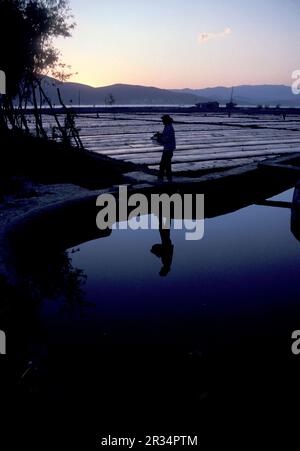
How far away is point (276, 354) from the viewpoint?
14.1ft

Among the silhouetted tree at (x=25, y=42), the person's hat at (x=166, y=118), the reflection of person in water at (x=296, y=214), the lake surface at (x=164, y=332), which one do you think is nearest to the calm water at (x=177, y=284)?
the lake surface at (x=164, y=332)

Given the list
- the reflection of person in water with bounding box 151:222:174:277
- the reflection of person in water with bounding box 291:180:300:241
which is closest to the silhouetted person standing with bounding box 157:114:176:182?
the reflection of person in water with bounding box 151:222:174:277

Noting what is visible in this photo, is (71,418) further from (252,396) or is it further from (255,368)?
(255,368)

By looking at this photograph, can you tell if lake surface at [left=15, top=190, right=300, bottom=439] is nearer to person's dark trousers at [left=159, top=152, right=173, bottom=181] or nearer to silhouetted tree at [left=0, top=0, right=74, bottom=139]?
person's dark trousers at [left=159, top=152, right=173, bottom=181]

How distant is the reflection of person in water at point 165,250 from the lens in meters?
6.63

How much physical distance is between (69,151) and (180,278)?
28.7 ft

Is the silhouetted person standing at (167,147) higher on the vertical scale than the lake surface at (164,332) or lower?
higher

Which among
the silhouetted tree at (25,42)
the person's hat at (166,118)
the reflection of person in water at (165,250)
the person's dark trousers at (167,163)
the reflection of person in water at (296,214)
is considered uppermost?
the silhouetted tree at (25,42)

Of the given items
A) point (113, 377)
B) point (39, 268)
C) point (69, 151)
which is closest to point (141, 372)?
point (113, 377)

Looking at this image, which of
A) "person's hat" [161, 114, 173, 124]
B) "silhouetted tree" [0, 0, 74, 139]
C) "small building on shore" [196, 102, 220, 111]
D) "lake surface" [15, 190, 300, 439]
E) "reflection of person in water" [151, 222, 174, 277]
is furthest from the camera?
"small building on shore" [196, 102, 220, 111]

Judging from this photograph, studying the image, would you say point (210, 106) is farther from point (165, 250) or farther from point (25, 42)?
point (165, 250)

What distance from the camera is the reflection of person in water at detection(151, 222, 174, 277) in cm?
663

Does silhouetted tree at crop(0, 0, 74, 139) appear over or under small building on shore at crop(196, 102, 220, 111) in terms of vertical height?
under

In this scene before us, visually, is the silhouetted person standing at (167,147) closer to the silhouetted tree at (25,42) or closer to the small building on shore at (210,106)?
the silhouetted tree at (25,42)
